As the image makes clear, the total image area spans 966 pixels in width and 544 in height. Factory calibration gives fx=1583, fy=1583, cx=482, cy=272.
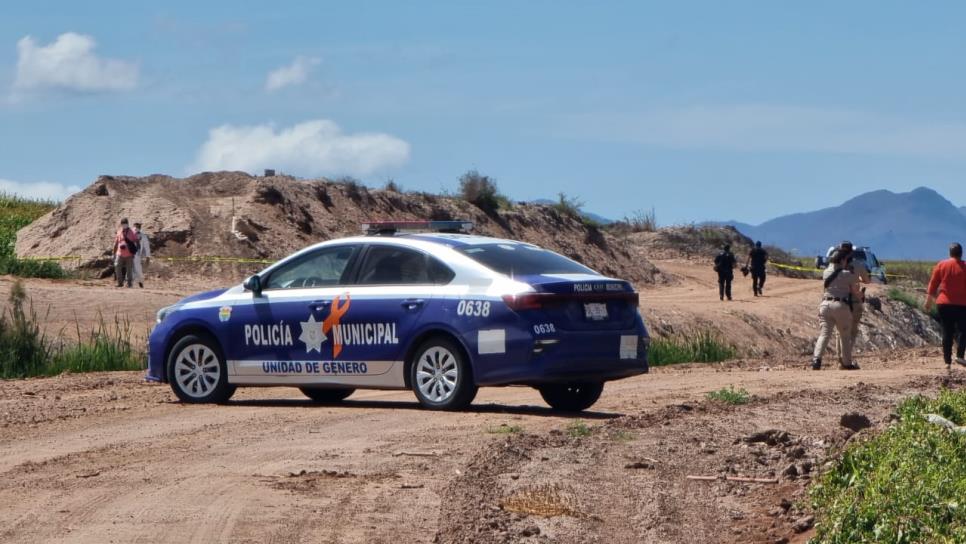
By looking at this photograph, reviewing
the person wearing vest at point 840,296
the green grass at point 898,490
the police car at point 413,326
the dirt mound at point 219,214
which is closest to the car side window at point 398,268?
the police car at point 413,326

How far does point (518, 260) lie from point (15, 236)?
33.8 meters

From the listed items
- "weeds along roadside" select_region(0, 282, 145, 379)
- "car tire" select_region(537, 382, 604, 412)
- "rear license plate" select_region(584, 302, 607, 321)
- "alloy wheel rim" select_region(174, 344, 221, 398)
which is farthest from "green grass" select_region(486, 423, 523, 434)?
"weeds along roadside" select_region(0, 282, 145, 379)

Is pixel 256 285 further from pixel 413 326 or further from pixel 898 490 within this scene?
pixel 898 490

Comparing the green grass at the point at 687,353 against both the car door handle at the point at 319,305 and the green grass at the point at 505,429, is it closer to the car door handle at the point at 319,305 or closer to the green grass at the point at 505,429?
the car door handle at the point at 319,305

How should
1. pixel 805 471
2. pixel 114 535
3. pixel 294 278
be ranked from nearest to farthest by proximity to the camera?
1. pixel 114 535
2. pixel 805 471
3. pixel 294 278

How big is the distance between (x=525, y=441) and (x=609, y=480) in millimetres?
1673

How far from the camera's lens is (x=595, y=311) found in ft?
47.0

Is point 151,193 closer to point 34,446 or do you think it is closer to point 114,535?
point 34,446

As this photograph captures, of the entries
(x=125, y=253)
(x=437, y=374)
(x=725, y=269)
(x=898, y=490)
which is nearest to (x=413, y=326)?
(x=437, y=374)

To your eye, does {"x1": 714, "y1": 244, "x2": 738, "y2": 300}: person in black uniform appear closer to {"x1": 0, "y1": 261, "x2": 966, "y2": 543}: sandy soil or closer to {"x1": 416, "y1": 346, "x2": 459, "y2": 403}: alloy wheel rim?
{"x1": 0, "y1": 261, "x2": 966, "y2": 543}: sandy soil

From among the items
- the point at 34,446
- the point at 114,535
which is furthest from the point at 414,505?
the point at 34,446

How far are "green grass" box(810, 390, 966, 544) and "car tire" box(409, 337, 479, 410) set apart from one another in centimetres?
450

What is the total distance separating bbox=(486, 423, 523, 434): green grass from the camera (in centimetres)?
1262

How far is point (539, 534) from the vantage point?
8391mm
